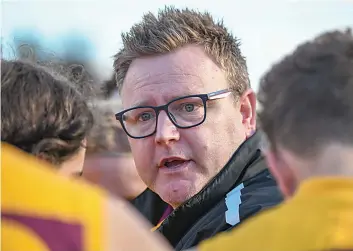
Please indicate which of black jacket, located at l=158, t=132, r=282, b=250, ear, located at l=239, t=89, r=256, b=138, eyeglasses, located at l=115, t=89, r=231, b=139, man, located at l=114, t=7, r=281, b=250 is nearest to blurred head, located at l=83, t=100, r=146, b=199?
man, located at l=114, t=7, r=281, b=250

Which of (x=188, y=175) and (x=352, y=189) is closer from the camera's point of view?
(x=352, y=189)

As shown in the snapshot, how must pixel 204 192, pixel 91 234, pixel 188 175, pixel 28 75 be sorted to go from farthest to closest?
pixel 188 175 < pixel 204 192 < pixel 28 75 < pixel 91 234

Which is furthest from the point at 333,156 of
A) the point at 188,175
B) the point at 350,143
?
the point at 188,175

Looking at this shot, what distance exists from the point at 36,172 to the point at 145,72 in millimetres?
1968

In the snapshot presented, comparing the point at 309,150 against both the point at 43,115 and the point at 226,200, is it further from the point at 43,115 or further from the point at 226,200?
the point at 226,200

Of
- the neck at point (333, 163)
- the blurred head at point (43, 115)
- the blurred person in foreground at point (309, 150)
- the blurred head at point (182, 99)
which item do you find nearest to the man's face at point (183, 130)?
the blurred head at point (182, 99)

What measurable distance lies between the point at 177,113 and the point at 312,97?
1.64m

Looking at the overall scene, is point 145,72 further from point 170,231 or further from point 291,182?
point 291,182

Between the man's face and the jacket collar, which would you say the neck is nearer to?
the jacket collar

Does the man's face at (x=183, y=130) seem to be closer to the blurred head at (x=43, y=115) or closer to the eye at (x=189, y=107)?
the eye at (x=189, y=107)

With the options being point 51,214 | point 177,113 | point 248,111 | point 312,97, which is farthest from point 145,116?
point 51,214

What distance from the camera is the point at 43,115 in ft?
6.26

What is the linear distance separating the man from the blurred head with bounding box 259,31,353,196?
1.13 m

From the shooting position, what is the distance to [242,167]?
2.93 metres
